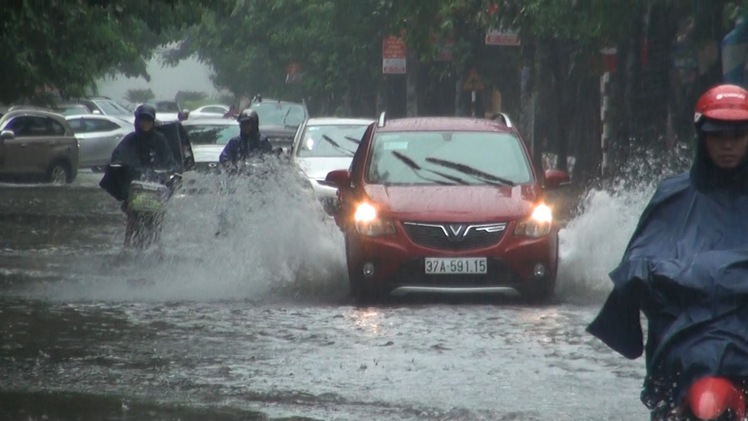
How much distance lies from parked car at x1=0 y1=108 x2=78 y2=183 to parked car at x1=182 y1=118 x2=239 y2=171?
5017 mm

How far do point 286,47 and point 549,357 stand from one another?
5293cm

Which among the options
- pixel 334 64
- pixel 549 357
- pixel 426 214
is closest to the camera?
pixel 549 357

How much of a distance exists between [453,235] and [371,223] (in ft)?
2.28

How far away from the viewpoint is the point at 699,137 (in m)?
5.36

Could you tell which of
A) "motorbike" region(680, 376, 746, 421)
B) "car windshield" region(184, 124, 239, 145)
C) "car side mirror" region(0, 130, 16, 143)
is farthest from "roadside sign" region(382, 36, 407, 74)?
"motorbike" region(680, 376, 746, 421)

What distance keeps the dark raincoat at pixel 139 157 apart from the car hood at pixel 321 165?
4.64 metres

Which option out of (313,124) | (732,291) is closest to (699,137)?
(732,291)

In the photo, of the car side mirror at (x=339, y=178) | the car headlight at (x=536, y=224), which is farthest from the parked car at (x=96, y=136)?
the car headlight at (x=536, y=224)

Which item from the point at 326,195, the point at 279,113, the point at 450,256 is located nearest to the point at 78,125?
the point at 279,113

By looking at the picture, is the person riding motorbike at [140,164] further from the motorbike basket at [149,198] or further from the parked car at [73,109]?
the parked car at [73,109]

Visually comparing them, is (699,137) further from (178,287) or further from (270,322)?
(178,287)

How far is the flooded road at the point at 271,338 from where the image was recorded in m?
9.56

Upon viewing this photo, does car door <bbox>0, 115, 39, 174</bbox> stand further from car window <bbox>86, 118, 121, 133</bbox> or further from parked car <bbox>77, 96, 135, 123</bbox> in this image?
parked car <bbox>77, 96, 135, 123</bbox>

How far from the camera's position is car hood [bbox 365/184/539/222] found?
14.3m
